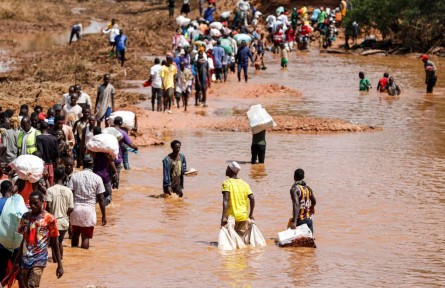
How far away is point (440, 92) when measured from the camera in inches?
1175

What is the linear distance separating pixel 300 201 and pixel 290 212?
273 cm

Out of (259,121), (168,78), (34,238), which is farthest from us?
(168,78)

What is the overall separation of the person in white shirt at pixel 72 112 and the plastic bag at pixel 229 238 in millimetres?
5844

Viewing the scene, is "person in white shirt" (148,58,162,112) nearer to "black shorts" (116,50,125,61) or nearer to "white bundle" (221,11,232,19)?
"black shorts" (116,50,125,61)

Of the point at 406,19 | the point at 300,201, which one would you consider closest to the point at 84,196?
the point at 300,201

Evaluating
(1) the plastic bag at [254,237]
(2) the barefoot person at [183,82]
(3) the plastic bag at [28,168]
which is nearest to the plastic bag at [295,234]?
(1) the plastic bag at [254,237]

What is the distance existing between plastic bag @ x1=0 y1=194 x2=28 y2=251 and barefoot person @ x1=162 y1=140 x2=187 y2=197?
5.38 meters

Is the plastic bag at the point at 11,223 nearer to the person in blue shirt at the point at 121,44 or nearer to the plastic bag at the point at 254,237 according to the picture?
the plastic bag at the point at 254,237

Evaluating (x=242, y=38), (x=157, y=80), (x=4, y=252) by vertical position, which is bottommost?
(x=4, y=252)

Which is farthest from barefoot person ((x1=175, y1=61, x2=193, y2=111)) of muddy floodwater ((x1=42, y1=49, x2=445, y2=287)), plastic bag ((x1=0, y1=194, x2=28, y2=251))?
plastic bag ((x1=0, y1=194, x2=28, y2=251))

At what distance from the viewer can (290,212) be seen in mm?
14859

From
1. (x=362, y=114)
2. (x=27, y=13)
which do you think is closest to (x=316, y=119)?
(x=362, y=114)

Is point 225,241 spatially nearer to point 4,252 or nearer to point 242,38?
point 4,252

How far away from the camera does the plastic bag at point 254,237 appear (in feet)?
40.9
